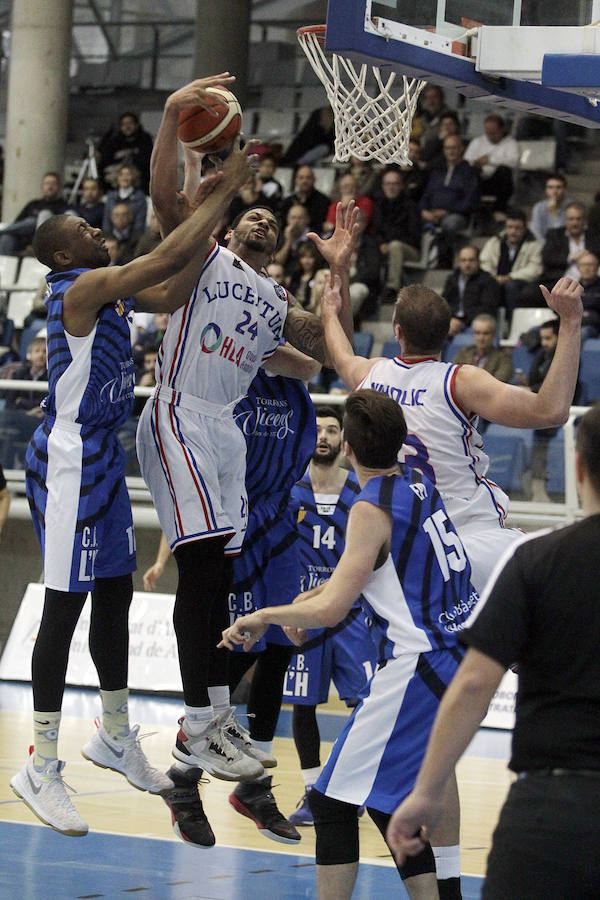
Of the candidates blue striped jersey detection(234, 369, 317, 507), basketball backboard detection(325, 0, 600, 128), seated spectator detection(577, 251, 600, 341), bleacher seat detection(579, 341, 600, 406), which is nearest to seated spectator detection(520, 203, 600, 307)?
seated spectator detection(577, 251, 600, 341)

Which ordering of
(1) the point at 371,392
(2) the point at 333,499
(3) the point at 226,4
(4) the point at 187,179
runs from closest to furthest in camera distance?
(1) the point at 371,392
(4) the point at 187,179
(2) the point at 333,499
(3) the point at 226,4

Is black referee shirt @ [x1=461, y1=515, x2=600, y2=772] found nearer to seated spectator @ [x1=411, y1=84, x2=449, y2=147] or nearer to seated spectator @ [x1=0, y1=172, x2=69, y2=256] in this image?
seated spectator @ [x1=411, y1=84, x2=449, y2=147]

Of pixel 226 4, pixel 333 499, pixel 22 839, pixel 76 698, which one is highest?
pixel 226 4

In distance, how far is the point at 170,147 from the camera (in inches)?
198

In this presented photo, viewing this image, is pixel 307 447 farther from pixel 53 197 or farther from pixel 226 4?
pixel 226 4

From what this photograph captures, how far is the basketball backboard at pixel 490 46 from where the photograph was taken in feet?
18.1

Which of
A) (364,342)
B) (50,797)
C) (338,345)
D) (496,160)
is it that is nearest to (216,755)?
(50,797)

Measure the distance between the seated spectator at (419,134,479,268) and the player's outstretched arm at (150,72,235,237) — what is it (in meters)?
9.88

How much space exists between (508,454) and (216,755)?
5.20 meters

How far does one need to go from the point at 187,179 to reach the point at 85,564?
1553 millimetres

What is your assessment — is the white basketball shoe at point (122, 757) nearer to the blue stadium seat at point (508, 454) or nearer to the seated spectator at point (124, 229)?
the blue stadium seat at point (508, 454)

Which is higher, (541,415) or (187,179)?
(187,179)

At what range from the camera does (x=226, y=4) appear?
64.6ft

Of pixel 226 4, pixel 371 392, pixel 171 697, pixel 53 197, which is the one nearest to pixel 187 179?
pixel 371 392
